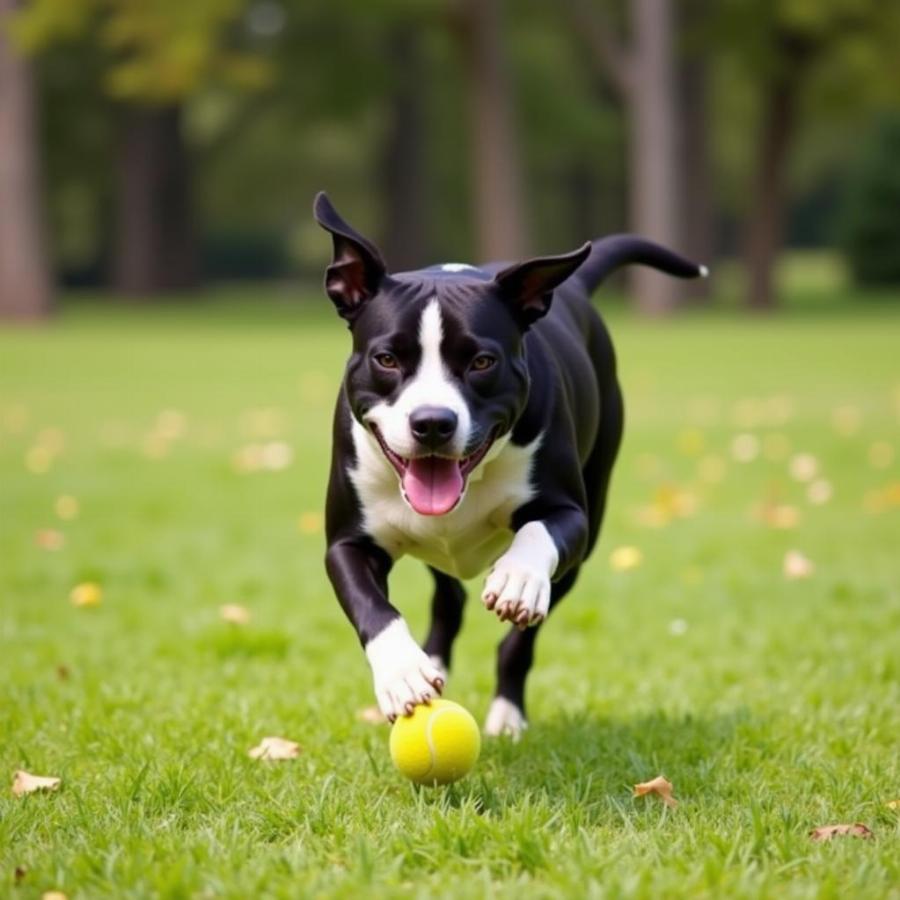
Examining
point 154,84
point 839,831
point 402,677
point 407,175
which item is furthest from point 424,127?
Result: point 839,831

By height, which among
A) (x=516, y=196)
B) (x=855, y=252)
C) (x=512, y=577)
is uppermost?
(x=512, y=577)

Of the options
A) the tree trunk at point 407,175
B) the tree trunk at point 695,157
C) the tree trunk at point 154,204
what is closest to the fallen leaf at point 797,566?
the tree trunk at point 695,157

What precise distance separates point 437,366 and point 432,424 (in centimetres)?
20

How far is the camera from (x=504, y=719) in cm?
464

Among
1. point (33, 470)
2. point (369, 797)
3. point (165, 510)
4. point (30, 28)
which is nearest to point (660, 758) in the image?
point (369, 797)

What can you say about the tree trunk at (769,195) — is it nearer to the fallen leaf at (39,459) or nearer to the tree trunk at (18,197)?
the tree trunk at (18,197)

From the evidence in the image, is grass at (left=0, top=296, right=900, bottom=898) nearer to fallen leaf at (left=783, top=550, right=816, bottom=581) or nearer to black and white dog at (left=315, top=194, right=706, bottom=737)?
fallen leaf at (left=783, top=550, right=816, bottom=581)

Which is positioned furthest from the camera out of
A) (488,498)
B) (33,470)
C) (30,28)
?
(30,28)

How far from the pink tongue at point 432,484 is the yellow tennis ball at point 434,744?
490 millimetres

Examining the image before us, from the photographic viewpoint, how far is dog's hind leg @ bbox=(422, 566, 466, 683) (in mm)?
5020

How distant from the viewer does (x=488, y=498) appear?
403cm

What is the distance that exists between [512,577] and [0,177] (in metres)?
24.8

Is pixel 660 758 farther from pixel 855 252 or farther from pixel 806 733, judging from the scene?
pixel 855 252

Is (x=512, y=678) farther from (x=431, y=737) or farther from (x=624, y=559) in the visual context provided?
(x=624, y=559)
